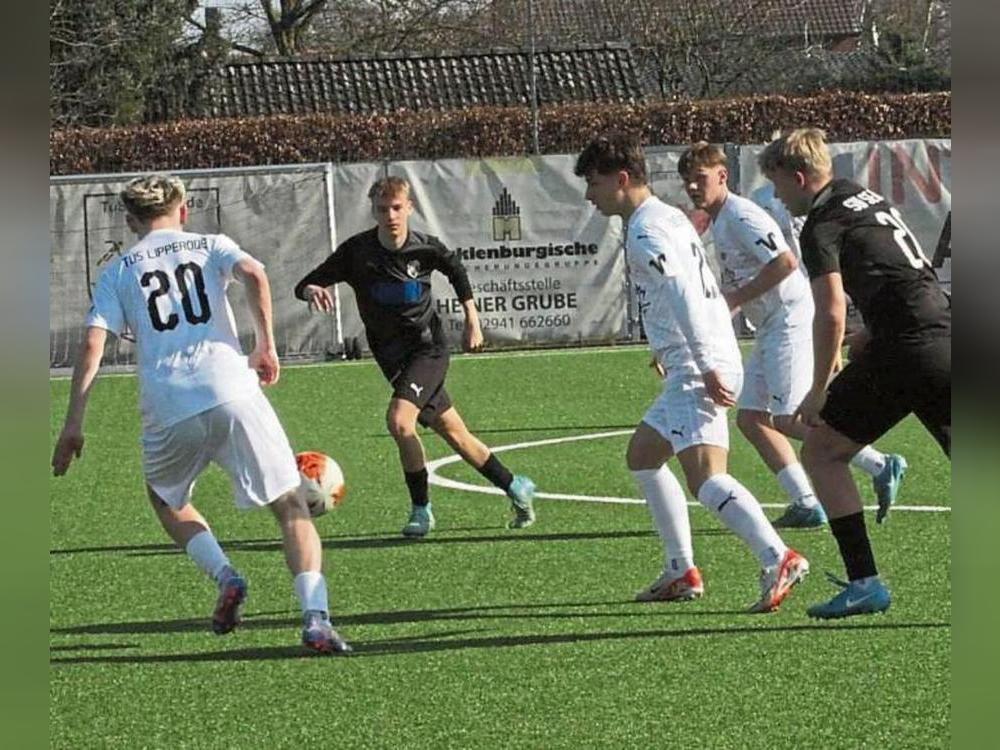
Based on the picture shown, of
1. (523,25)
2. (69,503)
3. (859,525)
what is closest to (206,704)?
(859,525)

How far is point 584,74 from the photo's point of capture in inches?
1564

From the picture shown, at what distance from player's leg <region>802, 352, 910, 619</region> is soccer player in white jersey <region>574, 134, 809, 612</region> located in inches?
9.6

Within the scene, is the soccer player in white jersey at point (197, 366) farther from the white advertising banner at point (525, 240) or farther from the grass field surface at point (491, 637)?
the white advertising banner at point (525, 240)

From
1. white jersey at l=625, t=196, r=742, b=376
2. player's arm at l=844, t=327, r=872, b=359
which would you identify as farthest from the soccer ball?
player's arm at l=844, t=327, r=872, b=359

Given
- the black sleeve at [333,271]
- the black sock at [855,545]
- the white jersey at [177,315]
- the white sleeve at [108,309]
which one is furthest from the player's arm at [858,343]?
the black sleeve at [333,271]

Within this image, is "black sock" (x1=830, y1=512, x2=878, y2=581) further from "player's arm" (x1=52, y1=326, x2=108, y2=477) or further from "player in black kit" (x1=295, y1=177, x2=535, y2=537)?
"player in black kit" (x1=295, y1=177, x2=535, y2=537)

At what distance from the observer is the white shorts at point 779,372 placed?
32.0 feet

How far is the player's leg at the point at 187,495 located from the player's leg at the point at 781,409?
154 inches

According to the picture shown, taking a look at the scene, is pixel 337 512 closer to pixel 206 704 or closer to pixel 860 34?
pixel 206 704

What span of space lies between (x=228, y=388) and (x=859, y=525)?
8.21 feet

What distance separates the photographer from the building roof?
129 feet

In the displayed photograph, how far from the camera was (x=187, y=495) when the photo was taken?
22.7 ft

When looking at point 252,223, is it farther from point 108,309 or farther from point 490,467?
point 108,309

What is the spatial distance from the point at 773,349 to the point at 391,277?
228cm
